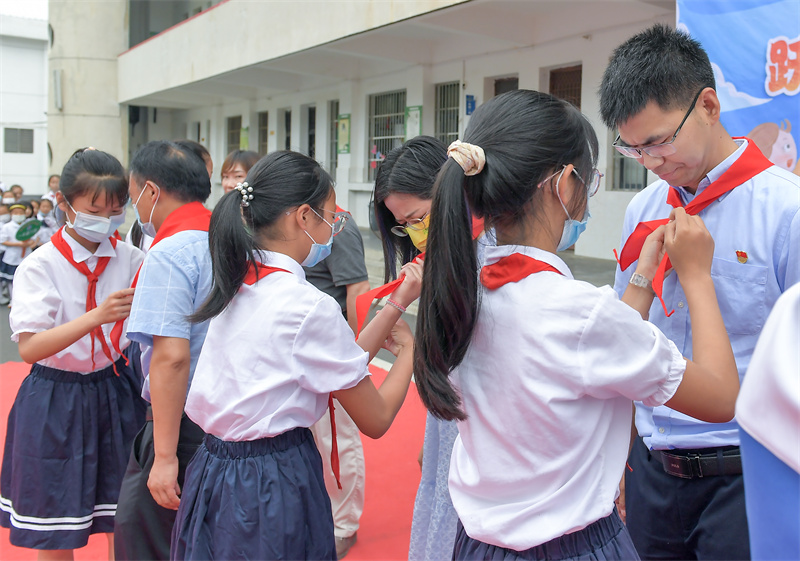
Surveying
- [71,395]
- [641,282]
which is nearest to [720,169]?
[641,282]

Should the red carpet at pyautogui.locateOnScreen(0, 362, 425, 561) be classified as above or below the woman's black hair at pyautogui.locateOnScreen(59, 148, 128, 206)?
below

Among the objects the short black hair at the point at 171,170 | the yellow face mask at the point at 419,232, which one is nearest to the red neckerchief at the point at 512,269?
the yellow face mask at the point at 419,232

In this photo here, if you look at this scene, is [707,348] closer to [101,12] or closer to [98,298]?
[98,298]

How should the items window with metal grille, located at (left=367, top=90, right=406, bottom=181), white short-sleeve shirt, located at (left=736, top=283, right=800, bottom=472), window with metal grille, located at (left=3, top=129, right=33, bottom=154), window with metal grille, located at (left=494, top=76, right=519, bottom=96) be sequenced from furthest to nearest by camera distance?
window with metal grille, located at (left=3, top=129, right=33, bottom=154), window with metal grille, located at (left=367, top=90, right=406, bottom=181), window with metal grille, located at (left=494, top=76, right=519, bottom=96), white short-sleeve shirt, located at (left=736, top=283, right=800, bottom=472)

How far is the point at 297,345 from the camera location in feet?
4.69

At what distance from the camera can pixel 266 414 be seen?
148 cm

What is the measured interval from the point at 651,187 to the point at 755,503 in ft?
4.18

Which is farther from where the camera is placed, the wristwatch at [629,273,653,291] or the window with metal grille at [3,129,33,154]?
the window with metal grille at [3,129,33,154]

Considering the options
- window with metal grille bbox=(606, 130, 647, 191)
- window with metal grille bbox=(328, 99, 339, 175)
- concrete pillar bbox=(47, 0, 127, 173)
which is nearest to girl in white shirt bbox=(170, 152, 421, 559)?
window with metal grille bbox=(606, 130, 647, 191)

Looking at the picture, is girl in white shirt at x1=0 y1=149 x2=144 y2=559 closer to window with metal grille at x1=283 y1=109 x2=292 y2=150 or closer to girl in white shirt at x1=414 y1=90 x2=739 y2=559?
girl in white shirt at x1=414 y1=90 x2=739 y2=559

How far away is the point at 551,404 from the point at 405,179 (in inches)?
42.8

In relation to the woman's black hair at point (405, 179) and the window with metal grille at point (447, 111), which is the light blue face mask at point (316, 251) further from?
the window with metal grille at point (447, 111)

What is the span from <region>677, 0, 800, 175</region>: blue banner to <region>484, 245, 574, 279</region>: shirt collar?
271cm

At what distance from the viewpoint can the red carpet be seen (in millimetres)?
2682
